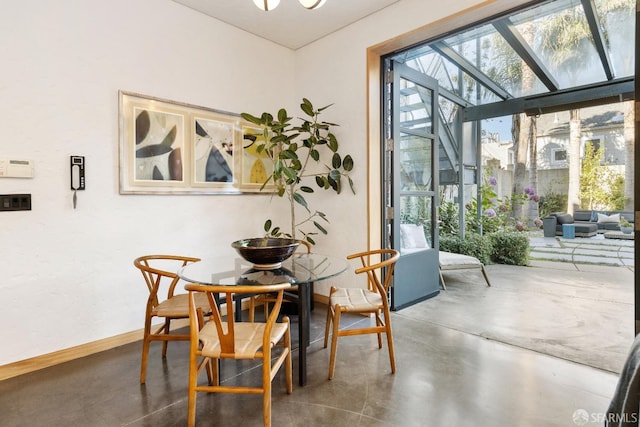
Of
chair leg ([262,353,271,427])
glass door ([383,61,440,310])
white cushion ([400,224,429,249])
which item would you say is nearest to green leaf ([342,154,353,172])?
glass door ([383,61,440,310])

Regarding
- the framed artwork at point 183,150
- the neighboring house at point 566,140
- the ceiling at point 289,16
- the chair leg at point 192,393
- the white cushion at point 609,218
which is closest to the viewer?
the chair leg at point 192,393

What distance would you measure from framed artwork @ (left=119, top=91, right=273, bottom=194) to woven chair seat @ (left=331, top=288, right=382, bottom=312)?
1.68 metres

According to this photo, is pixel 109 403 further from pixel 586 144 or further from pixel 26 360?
pixel 586 144

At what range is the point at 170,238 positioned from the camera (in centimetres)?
298

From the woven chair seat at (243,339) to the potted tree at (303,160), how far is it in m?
1.57

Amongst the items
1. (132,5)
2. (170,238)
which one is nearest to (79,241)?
(170,238)

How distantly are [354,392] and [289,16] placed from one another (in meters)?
3.35

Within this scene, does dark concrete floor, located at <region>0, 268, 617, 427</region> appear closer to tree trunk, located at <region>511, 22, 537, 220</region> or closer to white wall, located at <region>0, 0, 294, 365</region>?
white wall, located at <region>0, 0, 294, 365</region>

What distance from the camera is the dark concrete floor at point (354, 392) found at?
5.80 feet

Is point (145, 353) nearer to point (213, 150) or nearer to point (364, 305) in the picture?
point (364, 305)

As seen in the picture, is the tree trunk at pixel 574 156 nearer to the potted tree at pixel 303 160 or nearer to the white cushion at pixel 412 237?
the white cushion at pixel 412 237

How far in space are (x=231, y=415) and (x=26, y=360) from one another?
1622 millimetres

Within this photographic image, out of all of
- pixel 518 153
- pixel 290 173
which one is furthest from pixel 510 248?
pixel 290 173

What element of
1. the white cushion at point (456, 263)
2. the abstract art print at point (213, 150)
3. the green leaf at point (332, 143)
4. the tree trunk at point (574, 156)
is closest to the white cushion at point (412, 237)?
A: the white cushion at point (456, 263)
